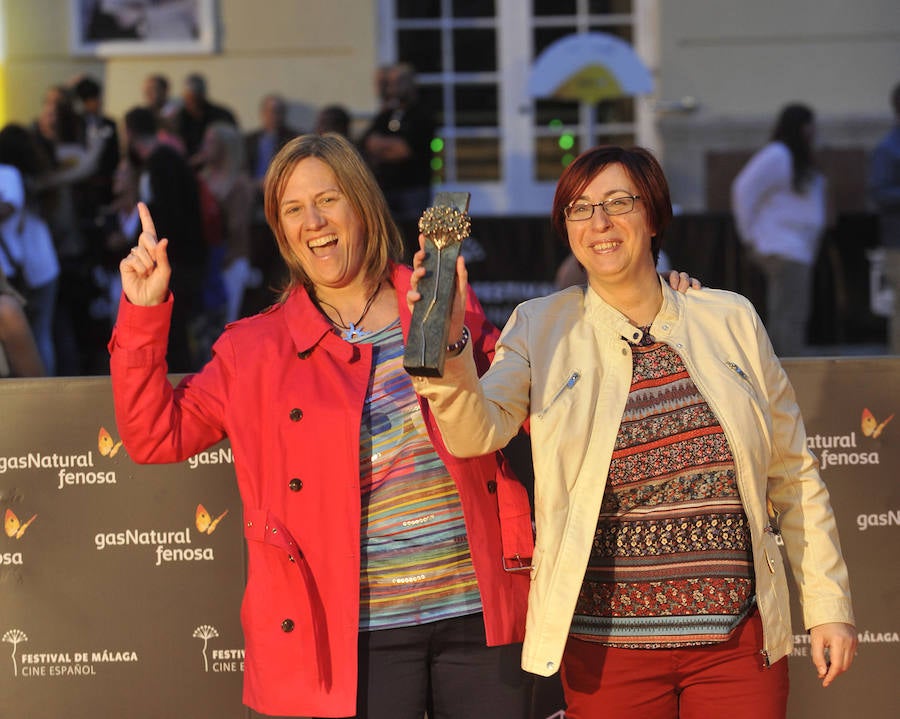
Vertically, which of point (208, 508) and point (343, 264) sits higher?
point (343, 264)

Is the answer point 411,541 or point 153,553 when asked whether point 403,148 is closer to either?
point 153,553

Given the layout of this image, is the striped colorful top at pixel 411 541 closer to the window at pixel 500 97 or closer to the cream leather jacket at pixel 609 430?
the cream leather jacket at pixel 609 430

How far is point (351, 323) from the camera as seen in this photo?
11.3ft

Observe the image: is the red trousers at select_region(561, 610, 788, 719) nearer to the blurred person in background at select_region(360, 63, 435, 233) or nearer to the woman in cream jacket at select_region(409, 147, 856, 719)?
the woman in cream jacket at select_region(409, 147, 856, 719)

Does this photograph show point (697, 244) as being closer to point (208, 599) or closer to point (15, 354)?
point (15, 354)

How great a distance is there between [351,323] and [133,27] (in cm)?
1055

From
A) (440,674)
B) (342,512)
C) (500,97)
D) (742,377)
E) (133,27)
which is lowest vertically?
(440,674)

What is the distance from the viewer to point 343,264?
3400 millimetres

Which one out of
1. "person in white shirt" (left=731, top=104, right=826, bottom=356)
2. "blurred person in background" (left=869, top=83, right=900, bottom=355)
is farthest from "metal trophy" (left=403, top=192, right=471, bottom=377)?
"person in white shirt" (left=731, top=104, right=826, bottom=356)

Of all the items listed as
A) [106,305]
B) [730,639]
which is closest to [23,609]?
[730,639]

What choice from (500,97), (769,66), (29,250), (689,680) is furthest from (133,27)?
(689,680)

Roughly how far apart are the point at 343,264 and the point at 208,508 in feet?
4.06

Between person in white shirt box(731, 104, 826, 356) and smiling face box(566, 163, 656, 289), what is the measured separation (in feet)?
22.5

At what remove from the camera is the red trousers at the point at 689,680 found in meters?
3.05
